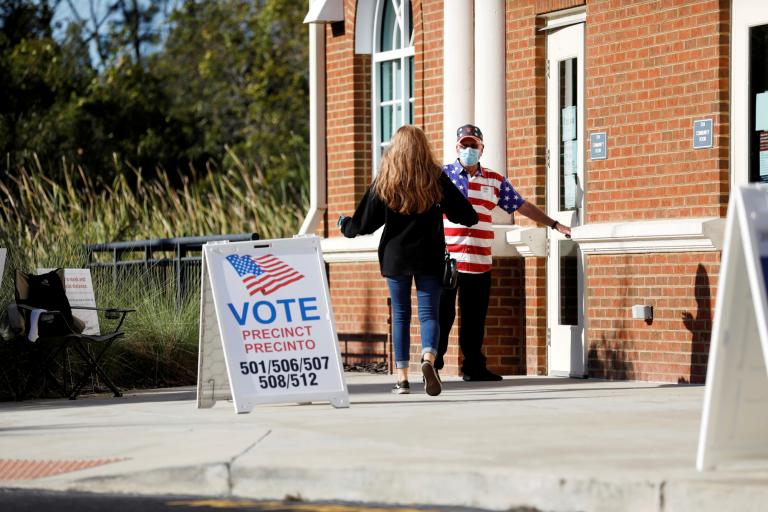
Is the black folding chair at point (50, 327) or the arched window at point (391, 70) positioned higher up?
the arched window at point (391, 70)

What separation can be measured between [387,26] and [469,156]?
3.29 m

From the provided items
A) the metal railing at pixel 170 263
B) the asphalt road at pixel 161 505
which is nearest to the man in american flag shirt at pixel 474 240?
the metal railing at pixel 170 263

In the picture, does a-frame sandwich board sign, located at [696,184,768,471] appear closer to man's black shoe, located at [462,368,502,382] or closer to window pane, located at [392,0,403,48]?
man's black shoe, located at [462,368,502,382]

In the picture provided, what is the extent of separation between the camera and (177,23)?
149 feet

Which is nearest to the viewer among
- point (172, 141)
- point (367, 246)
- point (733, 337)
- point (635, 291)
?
point (733, 337)

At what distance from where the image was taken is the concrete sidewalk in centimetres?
737

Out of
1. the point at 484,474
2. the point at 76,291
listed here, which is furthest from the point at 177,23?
the point at 484,474

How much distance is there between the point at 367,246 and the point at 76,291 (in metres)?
3.10

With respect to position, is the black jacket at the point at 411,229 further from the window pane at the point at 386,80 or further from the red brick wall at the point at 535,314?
the window pane at the point at 386,80

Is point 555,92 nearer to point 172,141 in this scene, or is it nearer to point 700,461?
point 700,461

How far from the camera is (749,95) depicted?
41.4ft

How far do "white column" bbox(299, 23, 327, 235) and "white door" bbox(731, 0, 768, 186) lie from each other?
5.17 meters

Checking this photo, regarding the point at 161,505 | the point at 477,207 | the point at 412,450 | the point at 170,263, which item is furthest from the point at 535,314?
the point at 161,505

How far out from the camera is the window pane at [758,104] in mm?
12516
